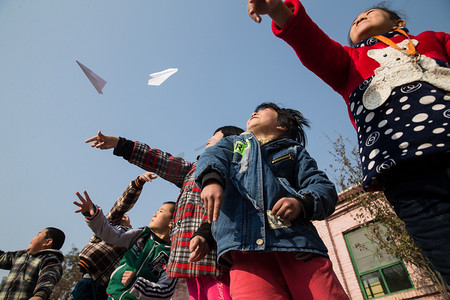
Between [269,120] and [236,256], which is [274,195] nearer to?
[236,256]

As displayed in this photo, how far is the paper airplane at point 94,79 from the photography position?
3.17m

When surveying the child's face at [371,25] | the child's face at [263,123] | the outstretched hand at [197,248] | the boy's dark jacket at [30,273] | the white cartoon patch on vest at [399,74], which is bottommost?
the outstretched hand at [197,248]

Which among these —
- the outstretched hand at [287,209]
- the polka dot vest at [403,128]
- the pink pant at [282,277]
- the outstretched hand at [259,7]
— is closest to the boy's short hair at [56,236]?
the pink pant at [282,277]

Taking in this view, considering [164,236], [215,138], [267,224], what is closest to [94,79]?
[215,138]

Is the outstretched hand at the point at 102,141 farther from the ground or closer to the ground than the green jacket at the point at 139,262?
farther from the ground

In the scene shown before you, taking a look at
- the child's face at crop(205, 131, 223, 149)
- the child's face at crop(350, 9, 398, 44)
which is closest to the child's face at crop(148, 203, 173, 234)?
the child's face at crop(205, 131, 223, 149)

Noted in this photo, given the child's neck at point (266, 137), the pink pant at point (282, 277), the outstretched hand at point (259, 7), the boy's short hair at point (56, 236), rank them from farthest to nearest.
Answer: the boy's short hair at point (56, 236)
the child's neck at point (266, 137)
the outstretched hand at point (259, 7)
the pink pant at point (282, 277)

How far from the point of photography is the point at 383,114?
1.41 meters

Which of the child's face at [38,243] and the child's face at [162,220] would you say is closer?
the child's face at [162,220]

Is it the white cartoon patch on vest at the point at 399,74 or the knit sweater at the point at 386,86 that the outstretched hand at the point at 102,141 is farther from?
the white cartoon patch on vest at the point at 399,74

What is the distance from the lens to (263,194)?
1533mm

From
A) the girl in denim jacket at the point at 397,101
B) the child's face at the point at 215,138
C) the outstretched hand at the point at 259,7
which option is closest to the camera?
the girl in denim jacket at the point at 397,101

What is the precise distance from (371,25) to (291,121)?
861 mm

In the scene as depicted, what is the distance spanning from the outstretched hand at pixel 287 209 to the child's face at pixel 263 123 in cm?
80
